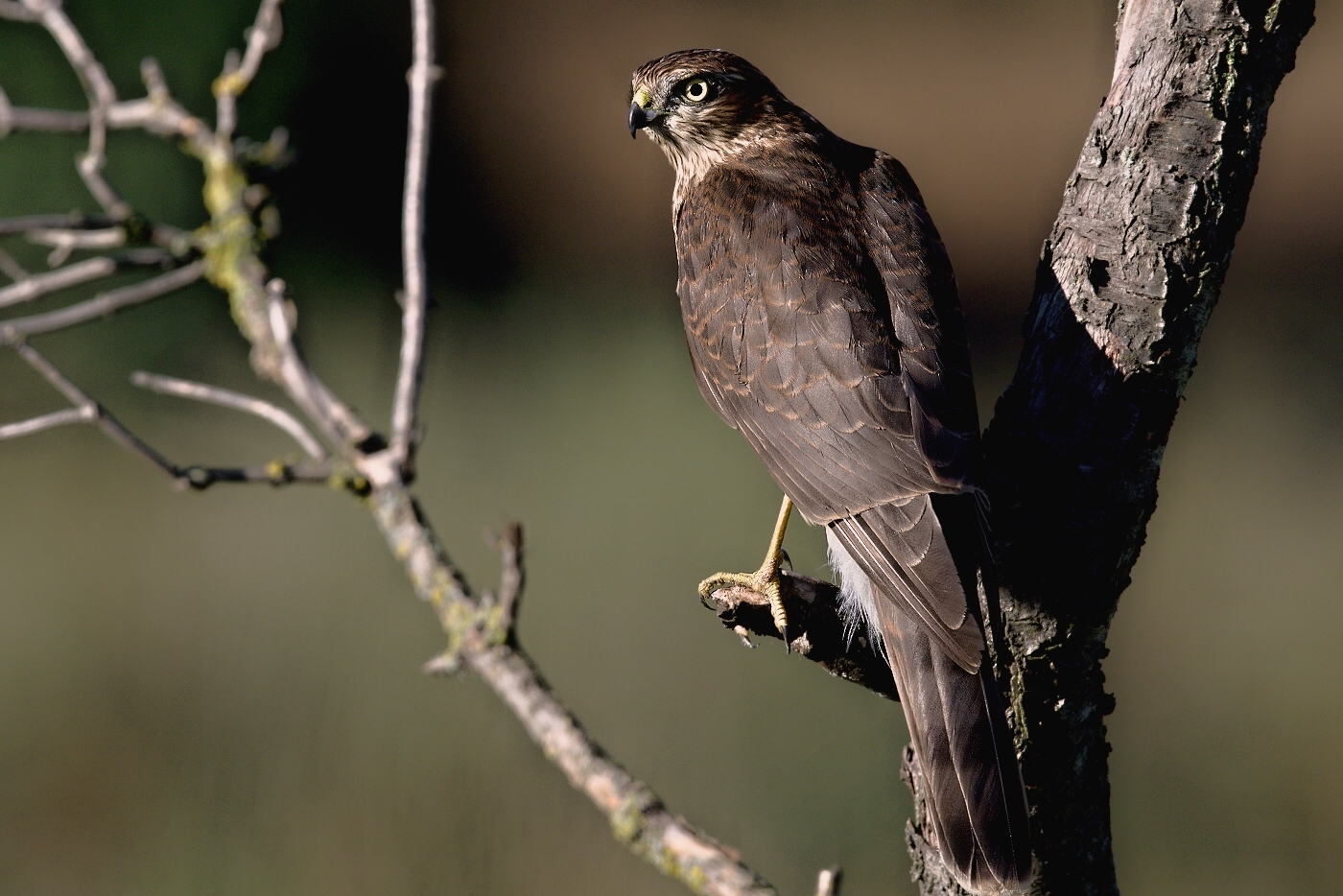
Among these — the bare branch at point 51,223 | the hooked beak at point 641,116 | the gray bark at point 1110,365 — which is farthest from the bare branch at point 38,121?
the gray bark at point 1110,365

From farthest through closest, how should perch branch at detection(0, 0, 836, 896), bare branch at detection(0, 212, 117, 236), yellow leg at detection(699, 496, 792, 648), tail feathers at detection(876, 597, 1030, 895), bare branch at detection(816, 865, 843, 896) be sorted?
yellow leg at detection(699, 496, 792, 648) < bare branch at detection(0, 212, 117, 236) < tail feathers at detection(876, 597, 1030, 895) < perch branch at detection(0, 0, 836, 896) < bare branch at detection(816, 865, 843, 896)

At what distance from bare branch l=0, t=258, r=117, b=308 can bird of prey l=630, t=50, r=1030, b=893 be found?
1205mm

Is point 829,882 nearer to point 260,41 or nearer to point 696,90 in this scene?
point 260,41

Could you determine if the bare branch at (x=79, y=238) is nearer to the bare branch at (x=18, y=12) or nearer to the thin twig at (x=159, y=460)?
the thin twig at (x=159, y=460)

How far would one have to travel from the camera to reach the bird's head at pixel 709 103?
3227mm

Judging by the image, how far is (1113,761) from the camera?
539cm

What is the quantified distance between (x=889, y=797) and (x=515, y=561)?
335cm

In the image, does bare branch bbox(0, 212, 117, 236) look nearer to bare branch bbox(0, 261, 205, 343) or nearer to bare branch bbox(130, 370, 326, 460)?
bare branch bbox(0, 261, 205, 343)

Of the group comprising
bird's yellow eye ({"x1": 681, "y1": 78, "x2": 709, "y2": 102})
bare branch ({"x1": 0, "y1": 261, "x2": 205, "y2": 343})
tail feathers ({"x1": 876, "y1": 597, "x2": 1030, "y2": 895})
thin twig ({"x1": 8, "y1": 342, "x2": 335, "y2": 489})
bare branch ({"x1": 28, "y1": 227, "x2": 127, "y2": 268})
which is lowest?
tail feathers ({"x1": 876, "y1": 597, "x2": 1030, "y2": 895})

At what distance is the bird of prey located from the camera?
79.9 inches

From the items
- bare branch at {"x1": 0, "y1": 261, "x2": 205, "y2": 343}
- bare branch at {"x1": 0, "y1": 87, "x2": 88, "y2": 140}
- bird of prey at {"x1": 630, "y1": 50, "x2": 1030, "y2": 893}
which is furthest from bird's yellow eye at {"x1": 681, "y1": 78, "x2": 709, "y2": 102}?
bare branch at {"x1": 0, "y1": 87, "x2": 88, "y2": 140}

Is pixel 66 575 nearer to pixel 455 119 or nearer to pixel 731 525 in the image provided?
pixel 731 525

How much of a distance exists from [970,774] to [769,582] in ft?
1.61

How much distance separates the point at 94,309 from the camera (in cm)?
215
